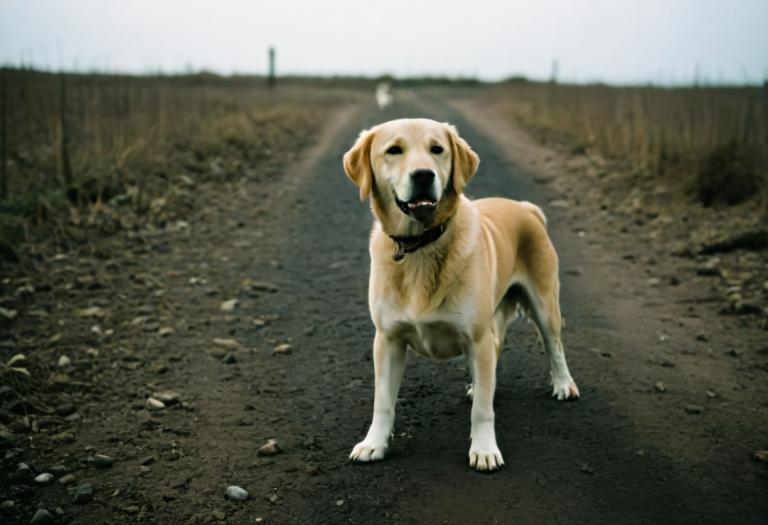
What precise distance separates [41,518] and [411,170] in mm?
2235

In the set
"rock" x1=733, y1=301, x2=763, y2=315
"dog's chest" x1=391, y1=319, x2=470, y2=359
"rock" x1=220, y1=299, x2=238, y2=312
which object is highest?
"dog's chest" x1=391, y1=319, x2=470, y2=359

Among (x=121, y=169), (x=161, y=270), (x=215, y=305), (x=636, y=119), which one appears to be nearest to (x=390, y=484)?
(x=215, y=305)

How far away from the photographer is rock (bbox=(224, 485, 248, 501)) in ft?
9.87

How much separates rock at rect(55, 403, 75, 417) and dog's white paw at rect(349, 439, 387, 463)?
1.76 metres

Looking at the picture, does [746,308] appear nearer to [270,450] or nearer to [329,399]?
[329,399]

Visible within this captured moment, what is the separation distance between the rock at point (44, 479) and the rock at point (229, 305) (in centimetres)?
245

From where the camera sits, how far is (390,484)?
3.06 m

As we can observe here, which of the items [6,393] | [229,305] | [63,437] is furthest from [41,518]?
[229,305]

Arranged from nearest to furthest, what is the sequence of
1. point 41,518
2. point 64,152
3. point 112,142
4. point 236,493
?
point 41,518
point 236,493
point 64,152
point 112,142

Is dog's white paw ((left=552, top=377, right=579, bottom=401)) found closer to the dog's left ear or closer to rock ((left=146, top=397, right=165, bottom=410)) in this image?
the dog's left ear

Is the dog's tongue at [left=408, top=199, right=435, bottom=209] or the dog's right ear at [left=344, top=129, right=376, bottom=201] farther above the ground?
the dog's right ear at [left=344, top=129, right=376, bottom=201]

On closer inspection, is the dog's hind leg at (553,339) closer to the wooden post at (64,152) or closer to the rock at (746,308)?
the rock at (746,308)

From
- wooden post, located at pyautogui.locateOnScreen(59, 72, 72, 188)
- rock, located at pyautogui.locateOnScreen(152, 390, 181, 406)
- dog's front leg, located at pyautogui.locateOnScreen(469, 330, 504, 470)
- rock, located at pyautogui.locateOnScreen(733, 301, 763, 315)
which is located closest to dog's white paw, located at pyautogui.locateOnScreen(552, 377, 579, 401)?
dog's front leg, located at pyautogui.locateOnScreen(469, 330, 504, 470)

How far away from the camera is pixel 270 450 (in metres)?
3.40
